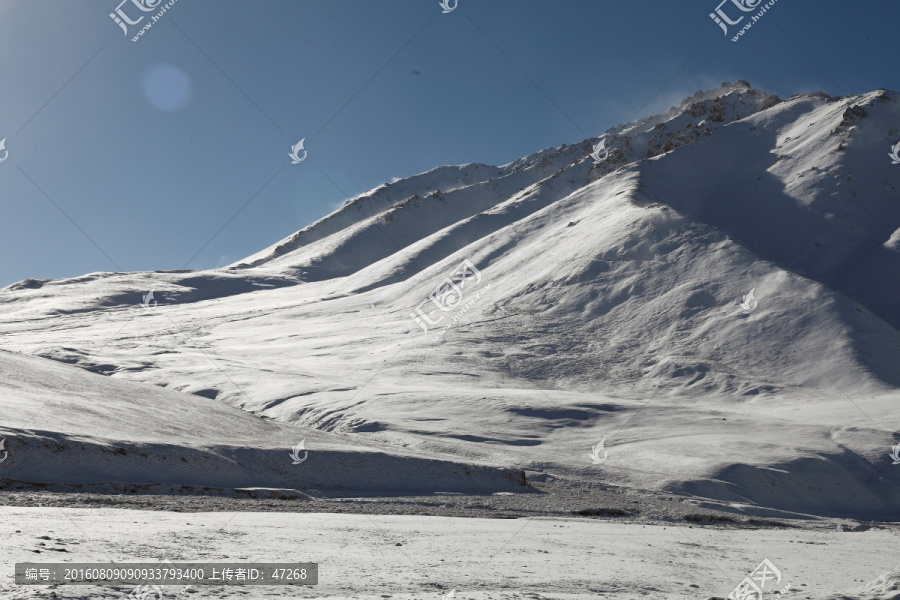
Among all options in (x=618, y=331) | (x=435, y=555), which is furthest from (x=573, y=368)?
(x=435, y=555)

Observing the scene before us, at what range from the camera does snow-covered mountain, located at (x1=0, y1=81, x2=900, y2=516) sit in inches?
1134

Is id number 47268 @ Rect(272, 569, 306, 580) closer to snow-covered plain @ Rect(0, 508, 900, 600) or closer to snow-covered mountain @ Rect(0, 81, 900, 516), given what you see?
snow-covered plain @ Rect(0, 508, 900, 600)

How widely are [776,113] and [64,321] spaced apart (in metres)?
82.9

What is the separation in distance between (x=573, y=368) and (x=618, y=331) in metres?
5.82

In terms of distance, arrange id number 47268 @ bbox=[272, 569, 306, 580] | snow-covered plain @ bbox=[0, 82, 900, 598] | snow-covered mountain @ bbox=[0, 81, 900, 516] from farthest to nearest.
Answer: snow-covered mountain @ bbox=[0, 81, 900, 516], snow-covered plain @ bbox=[0, 82, 900, 598], id number 47268 @ bbox=[272, 569, 306, 580]

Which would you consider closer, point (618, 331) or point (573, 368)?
point (573, 368)

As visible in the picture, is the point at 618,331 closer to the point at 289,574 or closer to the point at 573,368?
the point at 573,368

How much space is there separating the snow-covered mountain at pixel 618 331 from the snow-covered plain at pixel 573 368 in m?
0.21

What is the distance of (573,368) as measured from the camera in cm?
4453

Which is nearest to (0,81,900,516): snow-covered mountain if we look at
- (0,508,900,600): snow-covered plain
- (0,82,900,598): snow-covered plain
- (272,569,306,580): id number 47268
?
(0,82,900,598): snow-covered plain

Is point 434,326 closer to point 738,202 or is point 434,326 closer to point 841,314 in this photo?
point 841,314

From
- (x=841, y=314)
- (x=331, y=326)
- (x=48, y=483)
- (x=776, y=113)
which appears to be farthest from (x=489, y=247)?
(x=48, y=483)

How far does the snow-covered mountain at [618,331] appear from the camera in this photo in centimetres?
2880

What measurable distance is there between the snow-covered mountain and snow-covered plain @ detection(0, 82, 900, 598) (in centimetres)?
21
